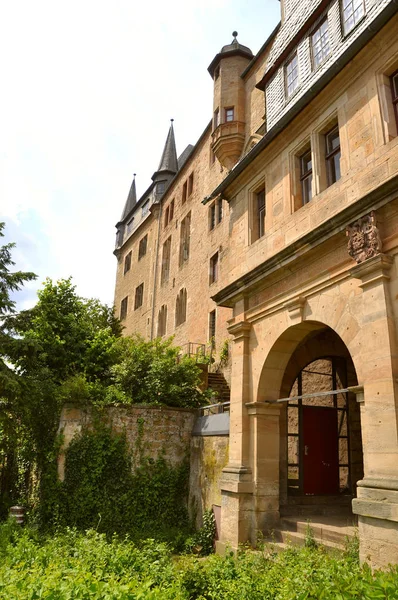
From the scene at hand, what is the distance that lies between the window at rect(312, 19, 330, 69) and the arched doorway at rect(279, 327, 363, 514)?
6092 millimetres

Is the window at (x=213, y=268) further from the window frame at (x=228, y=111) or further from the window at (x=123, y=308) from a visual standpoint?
the window at (x=123, y=308)

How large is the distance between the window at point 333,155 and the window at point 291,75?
2.47 meters

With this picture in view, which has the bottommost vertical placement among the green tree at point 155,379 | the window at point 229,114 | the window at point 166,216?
the green tree at point 155,379

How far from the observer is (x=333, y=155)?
930 centimetres

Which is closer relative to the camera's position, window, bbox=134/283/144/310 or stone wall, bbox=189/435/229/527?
stone wall, bbox=189/435/229/527

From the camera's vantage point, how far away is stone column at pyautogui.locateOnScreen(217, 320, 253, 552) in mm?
9570

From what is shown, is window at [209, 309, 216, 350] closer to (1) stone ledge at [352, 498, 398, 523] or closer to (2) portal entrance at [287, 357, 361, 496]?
(2) portal entrance at [287, 357, 361, 496]

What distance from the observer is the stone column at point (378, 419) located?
630cm

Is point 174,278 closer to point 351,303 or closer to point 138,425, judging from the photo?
point 138,425

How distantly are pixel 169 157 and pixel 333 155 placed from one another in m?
30.0

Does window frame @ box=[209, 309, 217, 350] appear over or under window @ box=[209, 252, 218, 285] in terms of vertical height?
under

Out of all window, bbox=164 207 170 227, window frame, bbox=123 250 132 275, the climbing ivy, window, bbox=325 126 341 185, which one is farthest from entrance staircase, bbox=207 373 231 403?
window frame, bbox=123 250 132 275

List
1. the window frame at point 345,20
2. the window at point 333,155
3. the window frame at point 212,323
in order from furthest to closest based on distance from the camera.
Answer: the window frame at point 212,323 → the window at point 333,155 → the window frame at point 345,20

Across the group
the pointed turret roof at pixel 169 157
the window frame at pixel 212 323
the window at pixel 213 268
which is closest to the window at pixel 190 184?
the window at pixel 213 268
